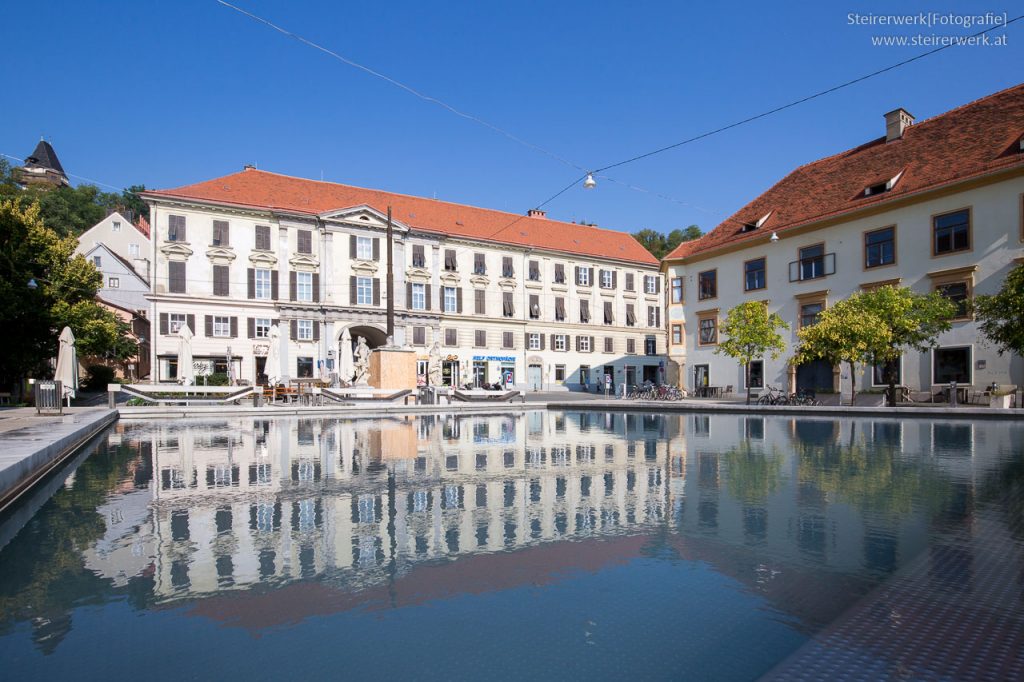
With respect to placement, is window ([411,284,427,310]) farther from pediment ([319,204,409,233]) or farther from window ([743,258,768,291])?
window ([743,258,768,291])

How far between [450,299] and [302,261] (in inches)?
470

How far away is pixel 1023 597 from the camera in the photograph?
139 inches

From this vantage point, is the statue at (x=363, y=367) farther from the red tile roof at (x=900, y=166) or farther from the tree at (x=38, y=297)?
the red tile roof at (x=900, y=166)

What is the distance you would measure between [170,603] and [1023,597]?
16.7 feet

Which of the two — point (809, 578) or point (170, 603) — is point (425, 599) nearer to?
point (170, 603)

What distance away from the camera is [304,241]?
4334 centimetres

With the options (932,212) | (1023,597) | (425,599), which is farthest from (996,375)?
(425,599)

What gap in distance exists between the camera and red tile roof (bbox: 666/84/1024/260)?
24.8m

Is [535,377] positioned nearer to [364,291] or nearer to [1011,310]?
[364,291]

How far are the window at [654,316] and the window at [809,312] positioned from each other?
27786 mm

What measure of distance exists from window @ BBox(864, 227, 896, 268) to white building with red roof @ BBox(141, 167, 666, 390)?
26.9 m

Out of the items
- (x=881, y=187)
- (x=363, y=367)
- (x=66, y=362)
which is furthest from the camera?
→ (x=363, y=367)

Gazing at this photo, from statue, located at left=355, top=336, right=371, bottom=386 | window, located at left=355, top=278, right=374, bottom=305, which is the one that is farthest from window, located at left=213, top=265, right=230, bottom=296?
statue, located at left=355, top=336, right=371, bottom=386

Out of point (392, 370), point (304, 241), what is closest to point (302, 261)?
point (304, 241)
